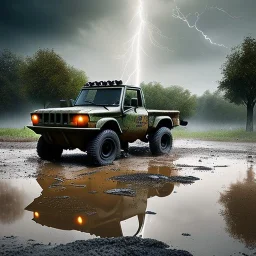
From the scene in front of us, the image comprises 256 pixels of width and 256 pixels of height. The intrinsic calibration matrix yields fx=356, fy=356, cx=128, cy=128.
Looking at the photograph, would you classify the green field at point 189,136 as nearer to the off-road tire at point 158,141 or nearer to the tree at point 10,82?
the off-road tire at point 158,141

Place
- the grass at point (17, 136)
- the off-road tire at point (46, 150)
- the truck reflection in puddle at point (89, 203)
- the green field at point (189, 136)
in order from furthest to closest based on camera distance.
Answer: the green field at point (189, 136) → the grass at point (17, 136) → the off-road tire at point (46, 150) → the truck reflection in puddle at point (89, 203)

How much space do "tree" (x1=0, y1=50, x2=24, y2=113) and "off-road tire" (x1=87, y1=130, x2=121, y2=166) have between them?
3883 cm

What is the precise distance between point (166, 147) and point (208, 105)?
230ft

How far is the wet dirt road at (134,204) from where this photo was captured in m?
3.79

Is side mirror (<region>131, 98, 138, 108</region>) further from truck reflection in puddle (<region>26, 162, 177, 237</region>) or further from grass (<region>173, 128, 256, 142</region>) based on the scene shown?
grass (<region>173, 128, 256, 142</region>)

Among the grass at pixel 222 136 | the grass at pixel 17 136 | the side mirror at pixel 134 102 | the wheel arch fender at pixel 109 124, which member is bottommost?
the grass at pixel 222 136

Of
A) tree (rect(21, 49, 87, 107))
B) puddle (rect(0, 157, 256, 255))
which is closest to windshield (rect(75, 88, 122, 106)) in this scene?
puddle (rect(0, 157, 256, 255))

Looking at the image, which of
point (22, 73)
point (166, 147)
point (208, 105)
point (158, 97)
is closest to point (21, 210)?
point (166, 147)

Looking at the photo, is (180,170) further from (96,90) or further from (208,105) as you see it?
(208,105)

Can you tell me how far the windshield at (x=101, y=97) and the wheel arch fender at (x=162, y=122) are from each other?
1.82 metres

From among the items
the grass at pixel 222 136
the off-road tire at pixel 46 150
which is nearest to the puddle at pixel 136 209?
the off-road tire at pixel 46 150

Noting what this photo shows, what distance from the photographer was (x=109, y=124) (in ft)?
31.2

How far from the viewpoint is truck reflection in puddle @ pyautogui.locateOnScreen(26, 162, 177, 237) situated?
4160 millimetres

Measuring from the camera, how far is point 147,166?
898 cm
